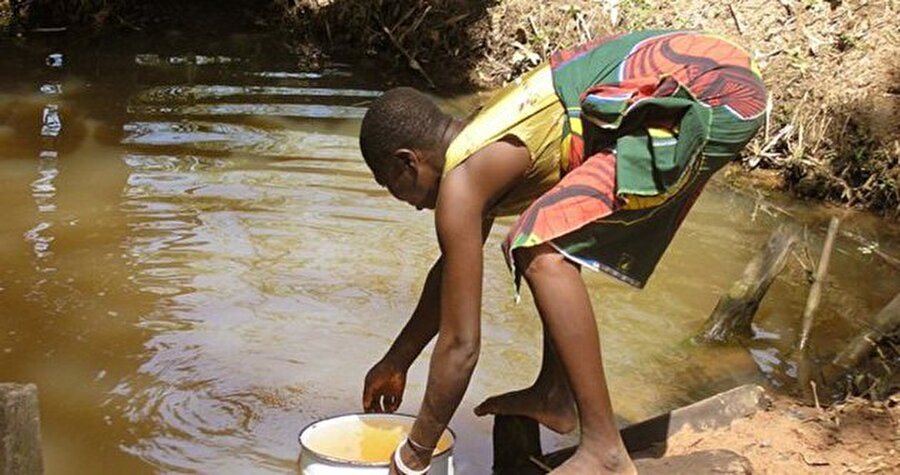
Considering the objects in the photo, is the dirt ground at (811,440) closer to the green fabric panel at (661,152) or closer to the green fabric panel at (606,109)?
the green fabric panel at (661,152)

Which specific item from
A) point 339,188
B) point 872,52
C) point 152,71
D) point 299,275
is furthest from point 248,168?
point 872,52

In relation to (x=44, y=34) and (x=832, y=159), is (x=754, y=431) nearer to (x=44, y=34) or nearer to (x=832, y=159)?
(x=832, y=159)

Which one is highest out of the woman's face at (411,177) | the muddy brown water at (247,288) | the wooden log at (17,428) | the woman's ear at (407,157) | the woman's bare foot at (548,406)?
the woman's ear at (407,157)

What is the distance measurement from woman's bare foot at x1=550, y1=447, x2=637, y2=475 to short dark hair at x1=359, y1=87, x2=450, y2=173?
0.75m

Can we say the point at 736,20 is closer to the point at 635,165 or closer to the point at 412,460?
the point at 635,165

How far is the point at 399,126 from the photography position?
8.35 feet

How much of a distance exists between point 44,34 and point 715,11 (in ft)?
15.1

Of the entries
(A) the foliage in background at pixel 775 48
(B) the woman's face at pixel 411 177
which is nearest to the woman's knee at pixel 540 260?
(B) the woman's face at pixel 411 177

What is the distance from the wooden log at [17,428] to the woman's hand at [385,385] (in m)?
1.01

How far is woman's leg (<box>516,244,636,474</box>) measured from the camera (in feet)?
7.95

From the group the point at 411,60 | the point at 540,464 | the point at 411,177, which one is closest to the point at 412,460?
the point at 540,464

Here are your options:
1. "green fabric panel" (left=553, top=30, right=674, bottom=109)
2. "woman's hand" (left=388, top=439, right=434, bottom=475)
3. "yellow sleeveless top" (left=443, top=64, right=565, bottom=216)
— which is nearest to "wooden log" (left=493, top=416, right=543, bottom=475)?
"woman's hand" (left=388, top=439, right=434, bottom=475)

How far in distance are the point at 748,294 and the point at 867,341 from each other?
49 centimetres

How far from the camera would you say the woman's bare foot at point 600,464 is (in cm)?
247
